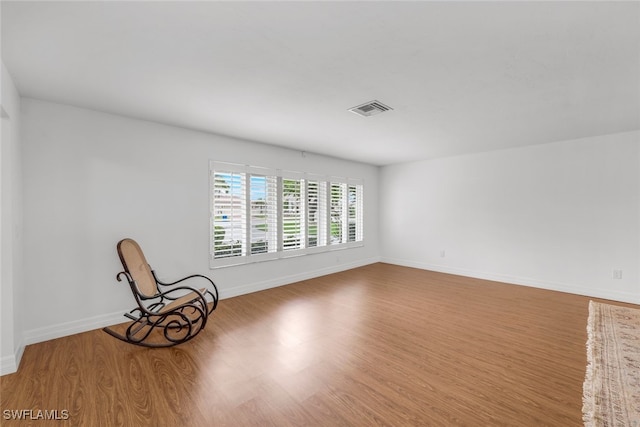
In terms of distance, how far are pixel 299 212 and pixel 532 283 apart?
14.5ft

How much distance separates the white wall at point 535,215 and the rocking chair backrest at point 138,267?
535 centimetres

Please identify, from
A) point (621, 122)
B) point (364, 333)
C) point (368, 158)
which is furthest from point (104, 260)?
point (621, 122)

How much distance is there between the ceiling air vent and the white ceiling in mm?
108

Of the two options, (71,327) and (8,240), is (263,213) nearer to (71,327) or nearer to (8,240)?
(71,327)

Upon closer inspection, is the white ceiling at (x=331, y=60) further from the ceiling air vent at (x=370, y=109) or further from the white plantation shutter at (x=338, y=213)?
the white plantation shutter at (x=338, y=213)

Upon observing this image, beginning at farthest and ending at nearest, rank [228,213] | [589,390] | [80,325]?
[228,213]
[80,325]
[589,390]

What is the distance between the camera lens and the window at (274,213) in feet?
13.4

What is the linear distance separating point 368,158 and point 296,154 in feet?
5.70

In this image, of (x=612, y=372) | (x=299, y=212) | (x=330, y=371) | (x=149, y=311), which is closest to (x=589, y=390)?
A: (x=612, y=372)

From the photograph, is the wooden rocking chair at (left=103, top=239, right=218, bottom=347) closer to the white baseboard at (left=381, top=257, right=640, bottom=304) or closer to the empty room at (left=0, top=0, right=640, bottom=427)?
the empty room at (left=0, top=0, right=640, bottom=427)

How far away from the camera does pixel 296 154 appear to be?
16.7 feet

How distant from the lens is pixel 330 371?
7.31ft

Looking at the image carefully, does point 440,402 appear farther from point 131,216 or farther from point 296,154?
point 296,154

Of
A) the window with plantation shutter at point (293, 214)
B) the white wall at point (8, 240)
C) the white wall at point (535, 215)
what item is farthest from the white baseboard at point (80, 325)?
the white wall at point (535, 215)
